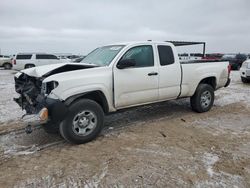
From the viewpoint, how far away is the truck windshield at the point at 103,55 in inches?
208

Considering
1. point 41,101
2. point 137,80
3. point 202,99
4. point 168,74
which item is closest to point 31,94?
point 41,101

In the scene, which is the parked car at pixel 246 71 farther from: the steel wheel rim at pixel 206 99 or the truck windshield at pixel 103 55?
the truck windshield at pixel 103 55

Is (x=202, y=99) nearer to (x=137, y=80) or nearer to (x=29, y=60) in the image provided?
(x=137, y=80)

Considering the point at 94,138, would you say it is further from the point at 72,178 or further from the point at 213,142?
the point at 213,142

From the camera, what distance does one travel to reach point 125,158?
13.3 feet

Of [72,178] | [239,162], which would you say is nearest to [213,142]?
[239,162]

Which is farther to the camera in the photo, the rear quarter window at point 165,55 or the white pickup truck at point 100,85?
the rear quarter window at point 165,55

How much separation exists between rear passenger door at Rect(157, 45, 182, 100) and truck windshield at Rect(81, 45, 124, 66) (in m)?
1.00

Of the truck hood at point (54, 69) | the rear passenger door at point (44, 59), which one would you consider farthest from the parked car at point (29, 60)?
the truck hood at point (54, 69)

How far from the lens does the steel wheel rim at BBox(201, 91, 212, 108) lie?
6864mm

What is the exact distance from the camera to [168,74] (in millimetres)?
5828

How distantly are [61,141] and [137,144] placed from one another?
141 centimetres

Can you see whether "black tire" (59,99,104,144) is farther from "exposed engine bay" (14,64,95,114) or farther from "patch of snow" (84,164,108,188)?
"patch of snow" (84,164,108,188)

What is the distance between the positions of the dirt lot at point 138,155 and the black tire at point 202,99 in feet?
1.49
